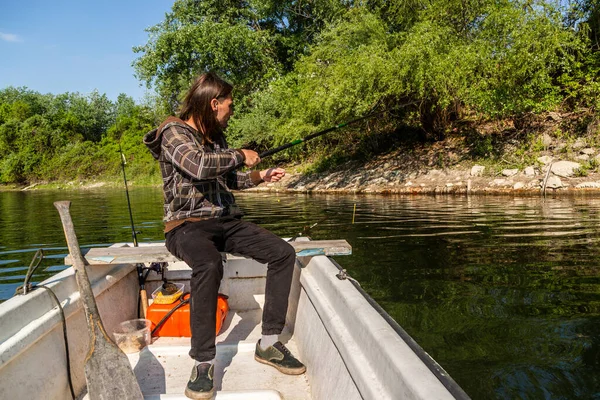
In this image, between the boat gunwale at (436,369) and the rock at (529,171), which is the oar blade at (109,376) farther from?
the rock at (529,171)

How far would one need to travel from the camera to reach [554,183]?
49.6 ft

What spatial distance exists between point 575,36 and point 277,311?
58.3 feet

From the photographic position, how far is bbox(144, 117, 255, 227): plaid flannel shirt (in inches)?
104

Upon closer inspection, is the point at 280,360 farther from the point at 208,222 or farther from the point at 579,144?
the point at 579,144

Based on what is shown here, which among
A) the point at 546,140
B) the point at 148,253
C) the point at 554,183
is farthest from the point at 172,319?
the point at 546,140

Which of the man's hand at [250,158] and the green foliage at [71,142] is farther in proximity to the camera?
the green foliage at [71,142]

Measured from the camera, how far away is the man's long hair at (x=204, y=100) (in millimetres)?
2910

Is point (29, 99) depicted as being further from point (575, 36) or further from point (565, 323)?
point (565, 323)

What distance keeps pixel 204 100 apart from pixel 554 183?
14.9 metres

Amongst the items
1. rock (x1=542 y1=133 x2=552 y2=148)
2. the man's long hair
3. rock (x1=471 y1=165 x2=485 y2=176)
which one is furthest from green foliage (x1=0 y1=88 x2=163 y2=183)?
the man's long hair

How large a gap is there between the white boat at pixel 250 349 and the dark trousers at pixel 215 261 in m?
0.20

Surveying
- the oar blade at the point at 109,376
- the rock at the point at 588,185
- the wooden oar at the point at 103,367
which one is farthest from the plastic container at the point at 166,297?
the rock at the point at 588,185

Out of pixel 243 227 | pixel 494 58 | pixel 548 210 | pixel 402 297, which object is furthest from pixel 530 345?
pixel 494 58

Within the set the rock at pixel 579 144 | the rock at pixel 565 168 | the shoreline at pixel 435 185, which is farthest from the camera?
the rock at pixel 579 144
